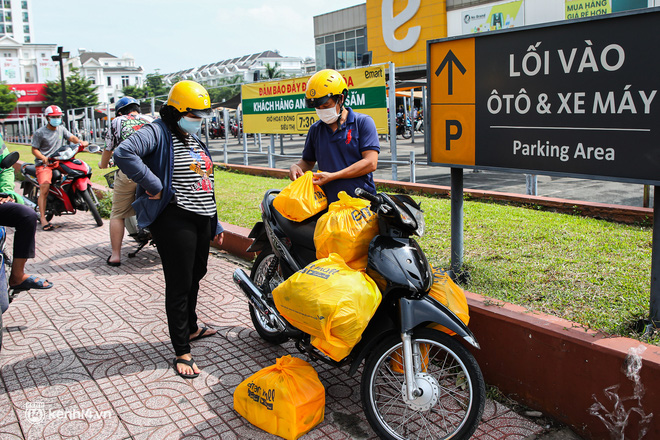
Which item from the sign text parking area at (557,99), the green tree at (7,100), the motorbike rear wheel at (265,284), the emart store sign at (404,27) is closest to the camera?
the sign text parking area at (557,99)

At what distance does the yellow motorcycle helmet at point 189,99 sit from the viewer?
3.74 meters

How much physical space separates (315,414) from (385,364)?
1.60 feet

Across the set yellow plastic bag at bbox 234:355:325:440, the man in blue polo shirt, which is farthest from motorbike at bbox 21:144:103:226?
yellow plastic bag at bbox 234:355:325:440

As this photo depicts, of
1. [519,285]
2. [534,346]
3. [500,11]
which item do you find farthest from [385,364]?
[500,11]

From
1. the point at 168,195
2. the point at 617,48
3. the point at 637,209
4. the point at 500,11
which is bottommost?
the point at 637,209

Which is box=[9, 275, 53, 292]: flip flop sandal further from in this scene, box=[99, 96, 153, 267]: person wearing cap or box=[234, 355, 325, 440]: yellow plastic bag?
box=[234, 355, 325, 440]: yellow plastic bag

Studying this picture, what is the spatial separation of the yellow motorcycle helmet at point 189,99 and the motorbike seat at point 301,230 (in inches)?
34.5

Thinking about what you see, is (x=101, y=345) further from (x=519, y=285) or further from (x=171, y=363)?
(x=519, y=285)

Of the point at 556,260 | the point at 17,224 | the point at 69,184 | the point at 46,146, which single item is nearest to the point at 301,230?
the point at 556,260

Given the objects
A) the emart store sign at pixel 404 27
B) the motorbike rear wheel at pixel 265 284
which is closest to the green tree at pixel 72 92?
the emart store sign at pixel 404 27

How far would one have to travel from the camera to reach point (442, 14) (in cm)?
3200

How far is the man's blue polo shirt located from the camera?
12.8ft

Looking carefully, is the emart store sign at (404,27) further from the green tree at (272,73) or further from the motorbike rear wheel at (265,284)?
the green tree at (272,73)

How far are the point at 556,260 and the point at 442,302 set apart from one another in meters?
1.94
